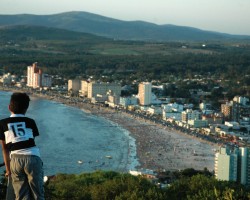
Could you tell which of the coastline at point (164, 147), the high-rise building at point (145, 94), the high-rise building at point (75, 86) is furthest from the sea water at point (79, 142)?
the high-rise building at point (75, 86)

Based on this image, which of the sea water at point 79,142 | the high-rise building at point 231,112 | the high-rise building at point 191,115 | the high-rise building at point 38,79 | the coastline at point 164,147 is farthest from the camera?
the high-rise building at point 38,79

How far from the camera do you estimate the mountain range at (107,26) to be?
5391 centimetres

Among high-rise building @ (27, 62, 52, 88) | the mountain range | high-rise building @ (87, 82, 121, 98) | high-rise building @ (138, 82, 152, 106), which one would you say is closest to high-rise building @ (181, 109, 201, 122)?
high-rise building @ (138, 82, 152, 106)

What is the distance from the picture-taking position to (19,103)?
1352 mm

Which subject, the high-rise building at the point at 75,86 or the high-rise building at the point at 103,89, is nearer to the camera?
the high-rise building at the point at 103,89

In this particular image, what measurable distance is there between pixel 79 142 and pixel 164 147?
4.22 ft

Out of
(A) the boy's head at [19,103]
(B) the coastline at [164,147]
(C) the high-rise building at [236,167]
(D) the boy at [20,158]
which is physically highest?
(A) the boy's head at [19,103]

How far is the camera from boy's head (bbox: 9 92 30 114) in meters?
1.34

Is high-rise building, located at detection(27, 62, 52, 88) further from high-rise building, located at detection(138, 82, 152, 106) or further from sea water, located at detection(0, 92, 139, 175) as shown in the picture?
sea water, located at detection(0, 92, 139, 175)

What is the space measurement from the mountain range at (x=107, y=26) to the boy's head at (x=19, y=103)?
167ft

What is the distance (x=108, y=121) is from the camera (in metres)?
12.7

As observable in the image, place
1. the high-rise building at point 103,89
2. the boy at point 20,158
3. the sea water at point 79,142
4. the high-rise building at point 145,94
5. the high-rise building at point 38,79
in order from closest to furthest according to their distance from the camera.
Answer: the boy at point 20,158, the sea water at point 79,142, the high-rise building at point 145,94, the high-rise building at point 103,89, the high-rise building at point 38,79

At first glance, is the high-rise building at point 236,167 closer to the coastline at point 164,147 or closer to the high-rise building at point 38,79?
the coastline at point 164,147

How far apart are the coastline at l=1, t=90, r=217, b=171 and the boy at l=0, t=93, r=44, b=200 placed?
615 centimetres
